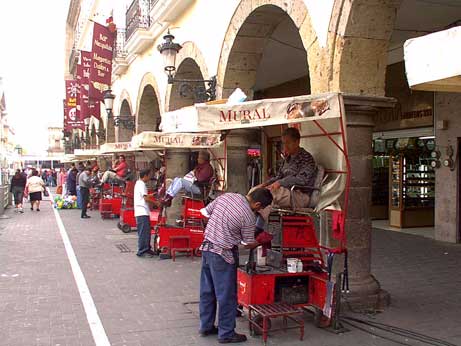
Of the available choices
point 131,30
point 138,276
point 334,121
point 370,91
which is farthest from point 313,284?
point 131,30

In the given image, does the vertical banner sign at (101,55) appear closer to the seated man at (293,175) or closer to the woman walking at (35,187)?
the woman walking at (35,187)

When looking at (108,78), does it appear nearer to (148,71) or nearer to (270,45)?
(148,71)

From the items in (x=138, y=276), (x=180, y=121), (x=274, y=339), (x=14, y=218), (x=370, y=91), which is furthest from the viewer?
(x=14, y=218)

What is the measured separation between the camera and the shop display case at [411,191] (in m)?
12.7

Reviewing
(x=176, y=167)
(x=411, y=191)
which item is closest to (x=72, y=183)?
(x=176, y=167)

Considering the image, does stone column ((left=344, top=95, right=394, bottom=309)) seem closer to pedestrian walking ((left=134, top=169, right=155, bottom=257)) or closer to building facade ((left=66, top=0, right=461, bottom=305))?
building facade ((left=66, top=0, right=461, bottom=305))

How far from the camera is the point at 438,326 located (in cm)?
532

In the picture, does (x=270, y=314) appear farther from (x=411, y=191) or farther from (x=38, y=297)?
(x=411, y=191)

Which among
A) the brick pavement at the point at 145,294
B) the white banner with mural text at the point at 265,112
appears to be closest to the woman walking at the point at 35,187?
the brick pavement at the point at 145,294

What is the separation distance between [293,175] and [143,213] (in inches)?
175

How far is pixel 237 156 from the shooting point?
9172 millimetres

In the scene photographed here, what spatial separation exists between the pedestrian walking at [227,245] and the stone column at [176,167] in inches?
272

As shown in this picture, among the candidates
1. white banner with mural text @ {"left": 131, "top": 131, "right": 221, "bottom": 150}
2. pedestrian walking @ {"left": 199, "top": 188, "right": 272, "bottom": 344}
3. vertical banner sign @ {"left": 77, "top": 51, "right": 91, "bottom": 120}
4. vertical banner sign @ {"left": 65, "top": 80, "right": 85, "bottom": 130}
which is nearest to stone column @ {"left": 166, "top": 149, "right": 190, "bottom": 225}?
white banner with mural text @ {"left": 131, "top": 131, "right": 221, "bottom": 150}

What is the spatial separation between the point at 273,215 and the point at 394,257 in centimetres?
426
